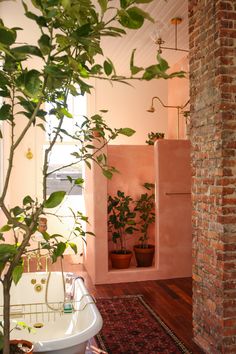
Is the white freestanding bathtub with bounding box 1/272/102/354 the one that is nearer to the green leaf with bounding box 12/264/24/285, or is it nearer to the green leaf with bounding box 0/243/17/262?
the green leaf with bounding box 12/264/24/285

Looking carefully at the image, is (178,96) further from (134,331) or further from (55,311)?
(55,311)

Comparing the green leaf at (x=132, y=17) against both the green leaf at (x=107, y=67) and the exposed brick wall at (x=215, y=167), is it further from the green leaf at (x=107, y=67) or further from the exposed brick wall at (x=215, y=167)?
the exposed brick wall at (x=215, y=167)

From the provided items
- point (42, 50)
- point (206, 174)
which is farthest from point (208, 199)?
point (42, 50)

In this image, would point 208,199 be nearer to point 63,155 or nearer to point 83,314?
point 83,314

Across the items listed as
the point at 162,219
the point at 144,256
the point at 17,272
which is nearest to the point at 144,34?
the point at 162,219

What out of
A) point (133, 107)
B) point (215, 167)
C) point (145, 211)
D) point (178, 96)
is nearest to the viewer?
point (215, 167)

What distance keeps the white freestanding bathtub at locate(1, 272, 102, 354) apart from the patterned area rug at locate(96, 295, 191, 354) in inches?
13.4

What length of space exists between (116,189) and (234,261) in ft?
8.91

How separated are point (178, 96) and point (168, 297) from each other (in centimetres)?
324

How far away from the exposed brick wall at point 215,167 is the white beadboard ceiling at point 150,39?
1134mm

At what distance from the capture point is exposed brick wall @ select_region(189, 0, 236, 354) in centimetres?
256

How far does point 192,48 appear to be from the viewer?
2.97 m

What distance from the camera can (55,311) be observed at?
2695mm

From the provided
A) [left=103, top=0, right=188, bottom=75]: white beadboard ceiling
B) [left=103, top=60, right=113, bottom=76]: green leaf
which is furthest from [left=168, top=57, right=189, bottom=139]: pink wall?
[left=103, top=60, right=113, bottom=76]: green leaf
